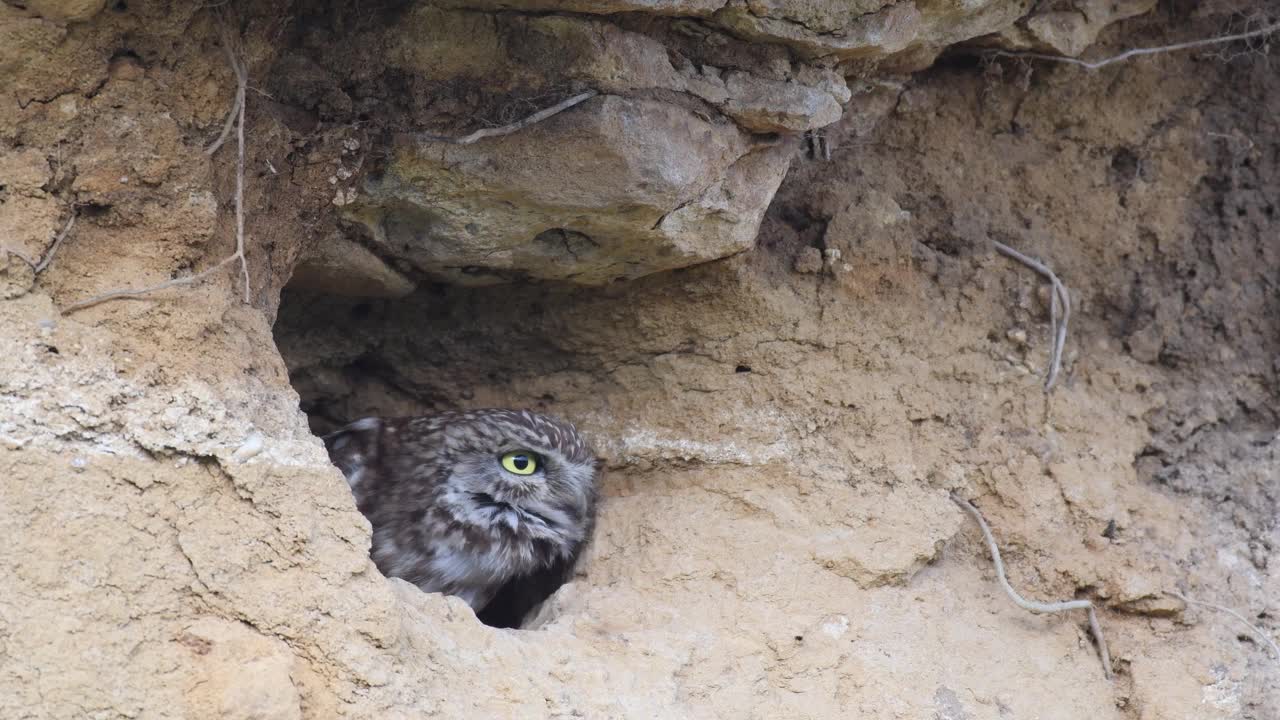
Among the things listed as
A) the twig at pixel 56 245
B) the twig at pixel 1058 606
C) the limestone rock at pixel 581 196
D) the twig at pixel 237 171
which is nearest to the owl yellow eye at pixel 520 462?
the limestone rock at pixel 581 196

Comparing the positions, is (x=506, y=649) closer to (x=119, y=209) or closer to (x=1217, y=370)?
(x=119, y=209)

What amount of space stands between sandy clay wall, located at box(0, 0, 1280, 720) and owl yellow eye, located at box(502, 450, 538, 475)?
256 millimetres

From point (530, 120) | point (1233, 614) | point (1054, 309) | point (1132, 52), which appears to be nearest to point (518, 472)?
point (530, 120)

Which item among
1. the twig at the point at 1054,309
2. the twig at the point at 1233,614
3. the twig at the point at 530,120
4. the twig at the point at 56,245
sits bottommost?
the twig at the point at 1233,614

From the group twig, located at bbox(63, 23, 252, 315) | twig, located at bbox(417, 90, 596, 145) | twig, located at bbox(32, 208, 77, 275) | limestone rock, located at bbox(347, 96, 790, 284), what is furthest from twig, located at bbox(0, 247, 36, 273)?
twig, located at bbox(417, 90, 596, 145)

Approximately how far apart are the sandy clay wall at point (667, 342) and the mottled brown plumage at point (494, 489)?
182 millimetres

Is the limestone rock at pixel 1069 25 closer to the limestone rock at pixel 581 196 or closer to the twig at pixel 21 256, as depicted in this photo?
the limestone rock at pixel 581 196

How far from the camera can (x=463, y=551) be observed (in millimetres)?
3496

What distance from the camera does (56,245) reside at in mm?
2482

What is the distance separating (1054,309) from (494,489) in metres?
1.71

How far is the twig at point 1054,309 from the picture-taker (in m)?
3.62

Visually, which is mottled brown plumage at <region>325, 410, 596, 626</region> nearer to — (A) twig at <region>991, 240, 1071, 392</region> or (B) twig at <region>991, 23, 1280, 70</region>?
(A) twig at <region>991, 240, 1071, 392</region>

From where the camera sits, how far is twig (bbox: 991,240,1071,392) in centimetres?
362

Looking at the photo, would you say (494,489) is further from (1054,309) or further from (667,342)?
(1054,309)
